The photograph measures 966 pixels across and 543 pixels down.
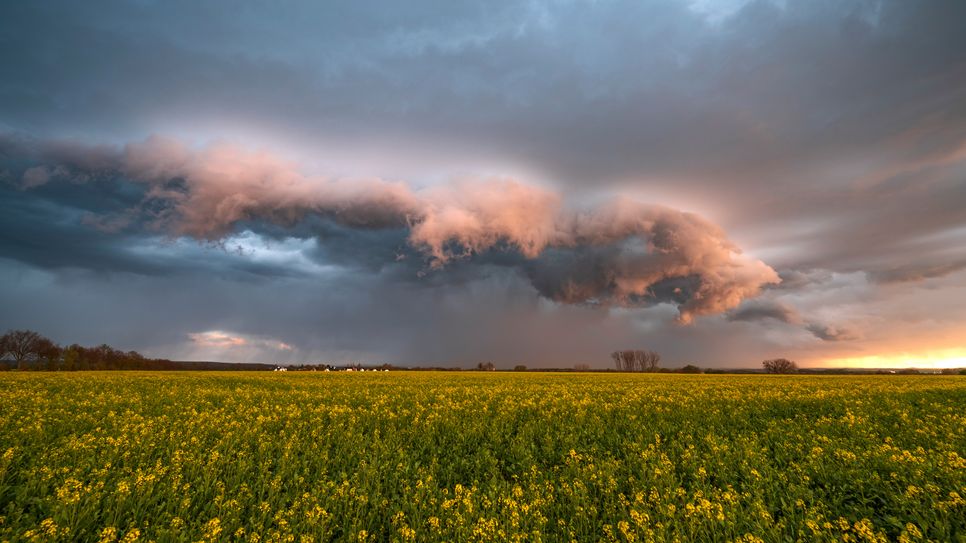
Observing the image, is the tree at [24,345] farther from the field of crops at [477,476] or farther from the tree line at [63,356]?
the field of crops at [477,476]

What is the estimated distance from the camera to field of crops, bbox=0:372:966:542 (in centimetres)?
618

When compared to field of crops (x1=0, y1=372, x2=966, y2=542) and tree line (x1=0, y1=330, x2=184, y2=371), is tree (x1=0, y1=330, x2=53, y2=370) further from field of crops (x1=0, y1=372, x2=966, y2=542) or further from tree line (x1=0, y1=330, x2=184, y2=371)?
field of crops (x1=0, y1=372, x2=966, y2=542)

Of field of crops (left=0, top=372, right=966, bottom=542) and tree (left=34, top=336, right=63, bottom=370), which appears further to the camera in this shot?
tree (left=34, top=336, right=63, bottom=370)

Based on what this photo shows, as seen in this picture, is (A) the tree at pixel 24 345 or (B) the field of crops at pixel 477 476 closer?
(B) the field of crops at pixel 477 476

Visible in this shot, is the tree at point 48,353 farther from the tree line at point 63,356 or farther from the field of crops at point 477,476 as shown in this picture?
the field of crops at point 477,476

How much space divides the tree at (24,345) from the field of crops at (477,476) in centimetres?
10903

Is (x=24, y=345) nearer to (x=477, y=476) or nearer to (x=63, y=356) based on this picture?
(x=63, y=356)

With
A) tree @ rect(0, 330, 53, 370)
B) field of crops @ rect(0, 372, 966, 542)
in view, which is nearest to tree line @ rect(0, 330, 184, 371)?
tree @ rect(0, 330, 53, 370)

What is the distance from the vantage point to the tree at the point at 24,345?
9000 centimetres

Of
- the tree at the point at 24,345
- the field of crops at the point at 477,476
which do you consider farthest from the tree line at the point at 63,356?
the field of crops at the point at 477,476

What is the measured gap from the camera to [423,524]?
20.9 feet

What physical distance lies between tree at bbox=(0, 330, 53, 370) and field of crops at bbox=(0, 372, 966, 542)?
109027 millimetres

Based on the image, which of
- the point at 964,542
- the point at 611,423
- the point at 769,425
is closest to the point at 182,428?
the point at 611,423

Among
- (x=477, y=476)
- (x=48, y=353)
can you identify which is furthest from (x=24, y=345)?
(x=477, y=476)
